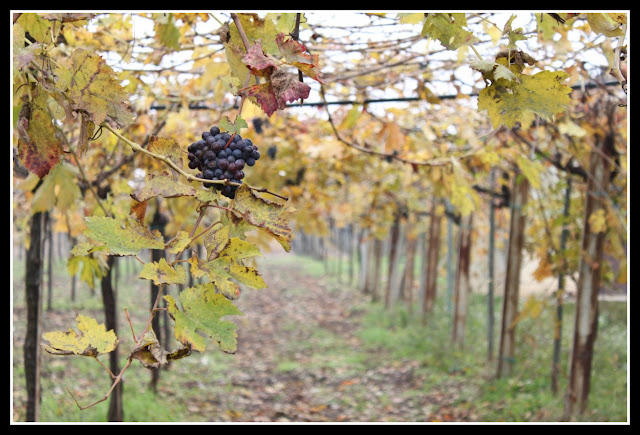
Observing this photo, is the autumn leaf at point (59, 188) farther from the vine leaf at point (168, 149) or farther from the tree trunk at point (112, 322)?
the vine leaf at point (168, 149)

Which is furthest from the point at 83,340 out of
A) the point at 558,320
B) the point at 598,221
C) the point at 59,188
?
the point at 558,320

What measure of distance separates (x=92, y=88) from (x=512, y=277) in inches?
227

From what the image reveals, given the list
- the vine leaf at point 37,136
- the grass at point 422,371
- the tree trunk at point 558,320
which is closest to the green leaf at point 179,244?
the vine leaf at point 37,136

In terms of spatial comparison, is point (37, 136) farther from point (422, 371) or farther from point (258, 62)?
point (422, 371)

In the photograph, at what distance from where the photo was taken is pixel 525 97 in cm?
109

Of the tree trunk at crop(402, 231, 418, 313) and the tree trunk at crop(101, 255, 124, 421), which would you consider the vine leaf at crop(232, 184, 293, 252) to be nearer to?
the tree trunk at crop(101, 255, 124, 421)

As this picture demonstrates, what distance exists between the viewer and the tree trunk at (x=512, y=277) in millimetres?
6125

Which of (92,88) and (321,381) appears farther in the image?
(321,381)

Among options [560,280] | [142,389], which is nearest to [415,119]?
[560,280]

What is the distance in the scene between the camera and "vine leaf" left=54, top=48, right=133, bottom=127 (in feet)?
3.42

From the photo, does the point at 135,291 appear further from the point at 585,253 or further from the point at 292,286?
the point at 585,253

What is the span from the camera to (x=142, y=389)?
5863mm

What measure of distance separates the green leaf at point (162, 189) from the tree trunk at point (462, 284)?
711cm

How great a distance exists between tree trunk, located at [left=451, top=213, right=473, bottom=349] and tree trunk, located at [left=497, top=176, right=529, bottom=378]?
1465 millimetres
